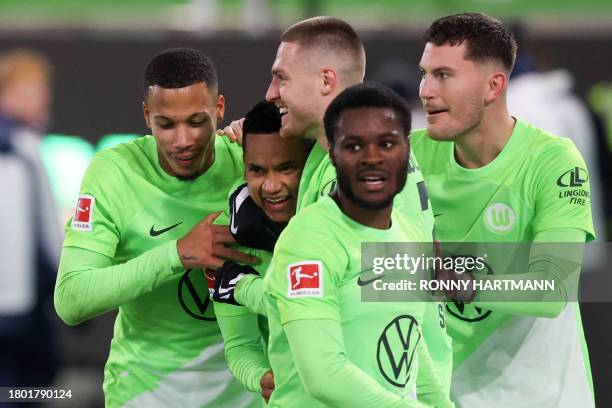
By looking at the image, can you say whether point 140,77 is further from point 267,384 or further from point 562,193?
point 267,384

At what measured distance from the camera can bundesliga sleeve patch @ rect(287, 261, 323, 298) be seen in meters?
3.34

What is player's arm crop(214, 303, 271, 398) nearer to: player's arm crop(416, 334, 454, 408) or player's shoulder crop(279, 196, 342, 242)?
player's arm crop(416, 334, 454, 408)

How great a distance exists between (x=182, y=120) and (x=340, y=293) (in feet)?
4.00

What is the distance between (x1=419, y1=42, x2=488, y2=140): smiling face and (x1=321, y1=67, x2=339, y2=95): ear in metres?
0.42

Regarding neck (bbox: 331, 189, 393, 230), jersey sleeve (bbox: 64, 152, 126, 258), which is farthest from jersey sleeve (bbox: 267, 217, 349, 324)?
jersey sleeve (bbox: 64, 152, 126, 258)

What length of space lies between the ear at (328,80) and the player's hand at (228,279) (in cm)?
64

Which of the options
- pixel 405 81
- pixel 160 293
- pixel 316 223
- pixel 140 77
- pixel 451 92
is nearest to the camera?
pixel 316 223

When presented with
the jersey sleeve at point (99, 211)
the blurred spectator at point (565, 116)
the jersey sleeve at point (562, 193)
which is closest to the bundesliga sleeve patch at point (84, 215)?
the jersey sleeve at point (99, 211)

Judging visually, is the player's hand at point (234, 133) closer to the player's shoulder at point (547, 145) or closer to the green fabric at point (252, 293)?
the green fabric at point (252, 293)

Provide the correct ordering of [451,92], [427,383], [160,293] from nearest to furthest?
1. [427,383]
2. [451,92]
3. [160,293]

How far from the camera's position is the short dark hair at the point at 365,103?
3488 mm

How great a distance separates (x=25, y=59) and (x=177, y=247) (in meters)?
2.85

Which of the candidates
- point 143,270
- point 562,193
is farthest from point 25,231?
point 562,193

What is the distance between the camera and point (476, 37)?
14.9 ft
